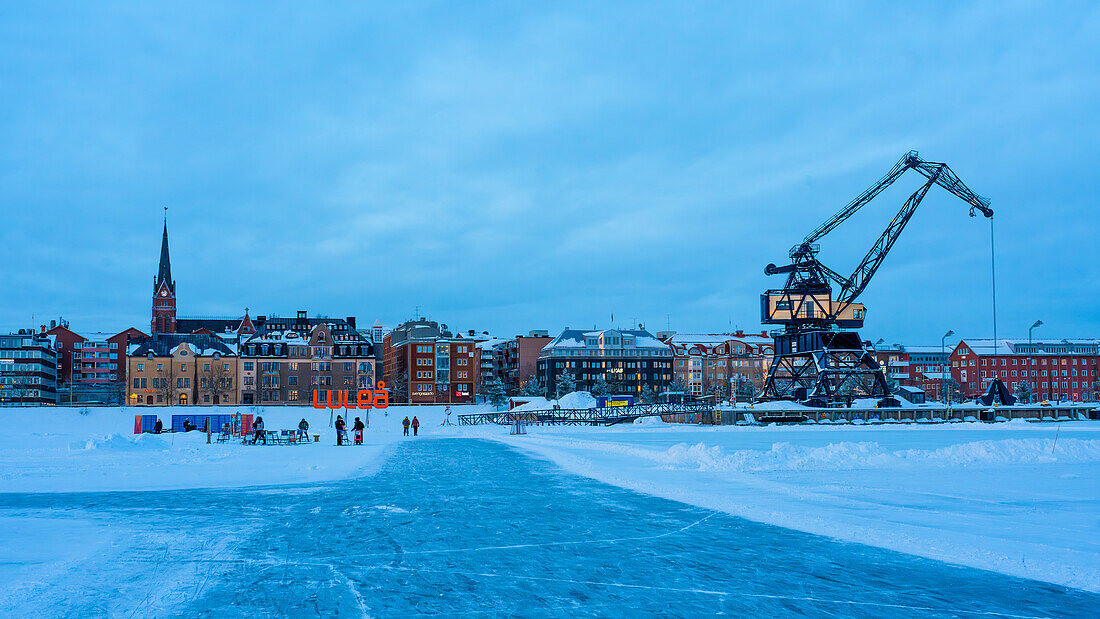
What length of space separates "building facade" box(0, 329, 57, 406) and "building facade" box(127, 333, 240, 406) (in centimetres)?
2755

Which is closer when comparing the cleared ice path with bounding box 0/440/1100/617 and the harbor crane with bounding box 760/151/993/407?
the cleared ice path with bounding box 0/440/1100/617

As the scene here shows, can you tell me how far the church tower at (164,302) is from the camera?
504ft

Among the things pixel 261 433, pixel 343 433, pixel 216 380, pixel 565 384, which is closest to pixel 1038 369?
pixel 565 384

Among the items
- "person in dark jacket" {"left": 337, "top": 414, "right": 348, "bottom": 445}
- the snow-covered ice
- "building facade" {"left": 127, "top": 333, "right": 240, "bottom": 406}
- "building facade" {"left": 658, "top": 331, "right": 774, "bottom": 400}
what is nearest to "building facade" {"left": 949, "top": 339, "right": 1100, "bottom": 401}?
"building facade" {"left": 658, "top": 331, "right": 774, "bottom": 400}

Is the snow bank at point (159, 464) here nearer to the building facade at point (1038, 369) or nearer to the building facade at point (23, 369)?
the building facade at point (23, 369)

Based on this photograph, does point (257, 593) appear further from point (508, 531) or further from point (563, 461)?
point (563, 461)

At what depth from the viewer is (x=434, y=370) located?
134 metres

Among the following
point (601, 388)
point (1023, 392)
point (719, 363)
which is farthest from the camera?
point (719, 363)

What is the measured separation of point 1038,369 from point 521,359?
357 ft

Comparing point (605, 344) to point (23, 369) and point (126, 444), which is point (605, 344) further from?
point (126, 444)

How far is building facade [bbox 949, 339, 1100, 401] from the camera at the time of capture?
568ft

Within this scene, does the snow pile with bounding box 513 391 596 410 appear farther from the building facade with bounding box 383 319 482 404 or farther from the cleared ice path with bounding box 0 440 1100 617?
the cleared ice path with bounding box 0 440 1100 617

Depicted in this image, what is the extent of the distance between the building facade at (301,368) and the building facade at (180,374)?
268 cm

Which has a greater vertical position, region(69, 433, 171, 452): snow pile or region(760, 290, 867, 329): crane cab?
region(760, 290, 867, 329): crane cab
